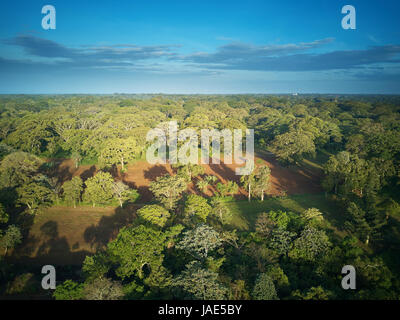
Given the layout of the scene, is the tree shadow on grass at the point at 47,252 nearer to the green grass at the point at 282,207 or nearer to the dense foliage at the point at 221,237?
the dense foliage at the point at 221,237

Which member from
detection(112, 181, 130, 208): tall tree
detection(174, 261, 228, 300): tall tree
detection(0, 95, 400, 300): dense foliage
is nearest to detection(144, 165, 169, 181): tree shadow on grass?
detection(0, 95, 400, 300): dense foliage

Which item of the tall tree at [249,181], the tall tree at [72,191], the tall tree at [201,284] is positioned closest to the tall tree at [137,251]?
the tall tree at [201,284]

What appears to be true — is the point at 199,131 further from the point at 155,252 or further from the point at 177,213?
the point at 155,252

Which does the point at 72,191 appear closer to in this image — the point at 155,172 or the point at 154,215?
the point at 154,215

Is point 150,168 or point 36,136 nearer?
point 150,168

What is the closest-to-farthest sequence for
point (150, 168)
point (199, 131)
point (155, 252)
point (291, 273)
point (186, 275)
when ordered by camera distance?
point (186, 275), point (291, 273), point (155, 252), point (150, 168), point (199, 131)

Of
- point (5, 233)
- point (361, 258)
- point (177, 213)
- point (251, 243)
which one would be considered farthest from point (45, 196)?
point (361, 258)

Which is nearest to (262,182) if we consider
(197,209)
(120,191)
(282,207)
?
(282,207)

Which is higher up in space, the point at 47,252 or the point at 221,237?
the point at 221,237
